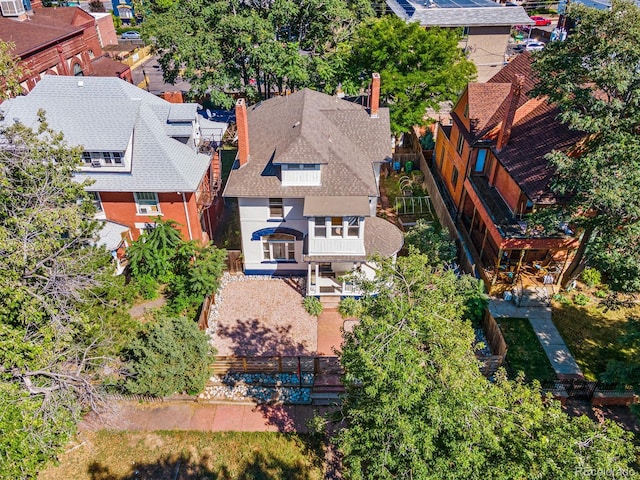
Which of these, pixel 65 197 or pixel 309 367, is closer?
pixel 65 197

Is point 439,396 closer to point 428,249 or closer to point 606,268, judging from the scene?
point 606,268

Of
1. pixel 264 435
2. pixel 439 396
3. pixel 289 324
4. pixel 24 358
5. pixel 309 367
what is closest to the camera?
pixel 439 396

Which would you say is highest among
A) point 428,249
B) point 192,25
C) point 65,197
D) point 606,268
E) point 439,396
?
point 192,25

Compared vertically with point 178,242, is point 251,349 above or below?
below

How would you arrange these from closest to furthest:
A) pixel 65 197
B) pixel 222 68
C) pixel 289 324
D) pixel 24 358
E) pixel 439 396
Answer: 1. pixel 439 396
2. pixel 24 358
3. pixel 65 197
4. pixel 289 324
5. pixel 222 68

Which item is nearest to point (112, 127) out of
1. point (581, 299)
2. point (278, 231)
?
point (278, 231)

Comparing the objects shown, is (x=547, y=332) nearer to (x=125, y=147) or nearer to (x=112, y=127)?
(x=125, y=147)

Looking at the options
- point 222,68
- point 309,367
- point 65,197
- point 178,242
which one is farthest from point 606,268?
point 222,68
